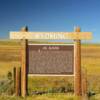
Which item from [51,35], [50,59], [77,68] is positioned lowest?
[77,68]

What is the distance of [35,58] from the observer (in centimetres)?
1480

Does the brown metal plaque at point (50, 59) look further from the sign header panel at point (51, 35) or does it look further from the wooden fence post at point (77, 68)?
the sign header panel at point (51, 35)

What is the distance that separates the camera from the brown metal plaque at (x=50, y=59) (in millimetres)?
14773

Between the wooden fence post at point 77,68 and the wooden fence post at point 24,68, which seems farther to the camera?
the wooden fence post at point 77,68

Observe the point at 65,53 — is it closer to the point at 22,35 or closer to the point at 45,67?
the point at 45,67

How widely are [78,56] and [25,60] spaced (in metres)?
2.19

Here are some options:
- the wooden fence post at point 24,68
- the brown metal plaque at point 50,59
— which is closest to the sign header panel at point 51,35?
the wooden fence post at point 24,68

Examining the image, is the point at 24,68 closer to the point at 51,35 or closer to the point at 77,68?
the point at 51,35

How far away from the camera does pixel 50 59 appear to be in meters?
14.9

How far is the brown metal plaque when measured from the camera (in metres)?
14.8

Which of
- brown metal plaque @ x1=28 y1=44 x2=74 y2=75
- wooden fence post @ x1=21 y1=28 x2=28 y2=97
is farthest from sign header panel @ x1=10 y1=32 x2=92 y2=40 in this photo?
brown metal plaque @ x1=28 y1=44 x2=74 y2=75

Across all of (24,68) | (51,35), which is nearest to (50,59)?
(51,35)

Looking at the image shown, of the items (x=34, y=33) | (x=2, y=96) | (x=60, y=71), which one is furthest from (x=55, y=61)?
(x=2, y=96)

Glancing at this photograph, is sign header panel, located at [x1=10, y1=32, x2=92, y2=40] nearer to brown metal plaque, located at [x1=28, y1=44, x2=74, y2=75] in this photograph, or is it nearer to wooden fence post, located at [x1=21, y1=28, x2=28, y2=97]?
wooden fence post, located at [x1=21, y1=28, x2=28, y2=97]
